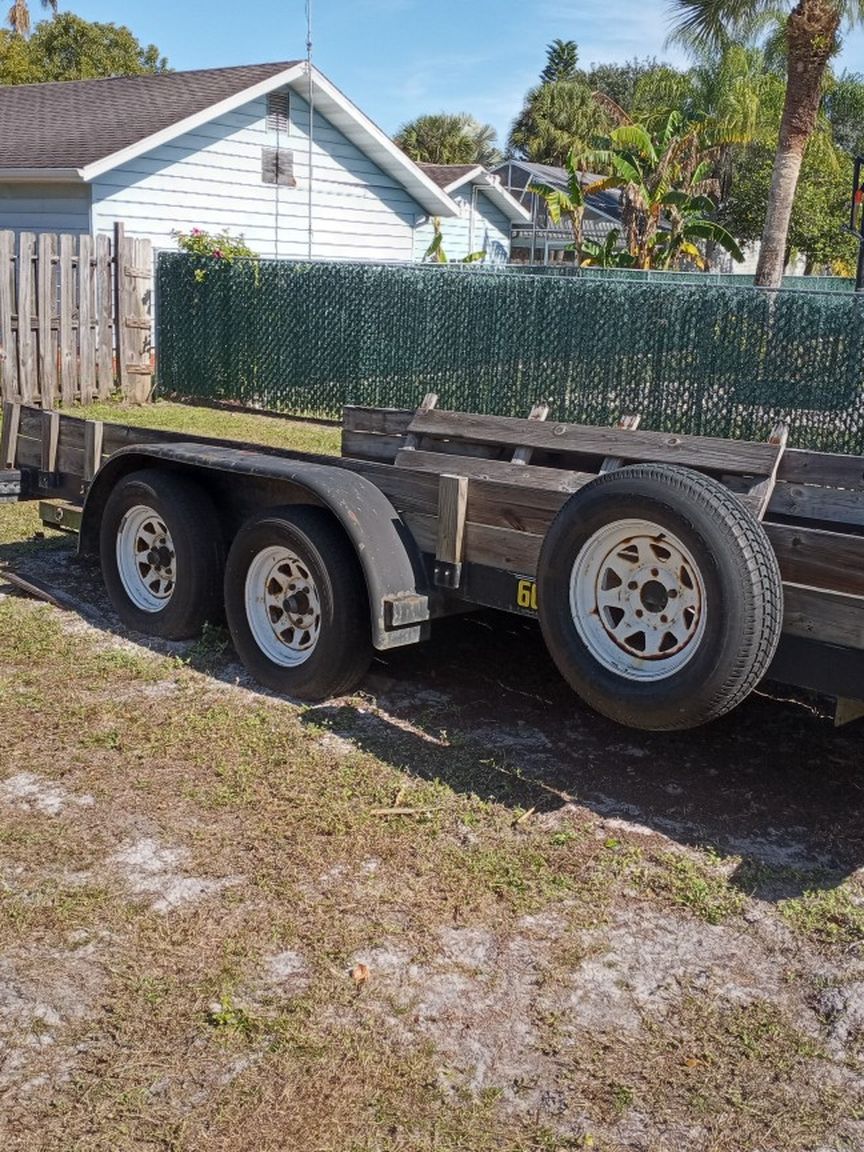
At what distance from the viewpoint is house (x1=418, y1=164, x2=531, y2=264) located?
26.9 metres

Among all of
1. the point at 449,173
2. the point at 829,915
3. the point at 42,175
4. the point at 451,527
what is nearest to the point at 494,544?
the point at 451,527

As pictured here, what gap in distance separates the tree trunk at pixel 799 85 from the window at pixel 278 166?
25.1ft

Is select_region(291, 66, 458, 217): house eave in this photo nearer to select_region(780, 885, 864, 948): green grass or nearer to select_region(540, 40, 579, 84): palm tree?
select_region(780, 885, 864, 948): green grass

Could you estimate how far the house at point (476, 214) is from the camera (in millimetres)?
26850

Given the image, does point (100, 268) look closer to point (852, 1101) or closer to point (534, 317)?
point (534, 317)

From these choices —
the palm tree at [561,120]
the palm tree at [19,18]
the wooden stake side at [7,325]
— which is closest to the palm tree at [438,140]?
the palm tree at [561,120]

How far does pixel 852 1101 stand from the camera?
9.52 ft

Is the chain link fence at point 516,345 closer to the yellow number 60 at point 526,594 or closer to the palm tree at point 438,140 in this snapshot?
the yellow number 60 at point 526,594

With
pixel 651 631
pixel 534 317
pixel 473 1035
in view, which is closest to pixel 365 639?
pixel 651 631

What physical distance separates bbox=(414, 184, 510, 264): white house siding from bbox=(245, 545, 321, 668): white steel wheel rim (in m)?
20.2

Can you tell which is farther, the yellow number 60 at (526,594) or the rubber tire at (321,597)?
the rubber tire at (321,597)

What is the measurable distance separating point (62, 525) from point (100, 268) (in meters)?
9.31

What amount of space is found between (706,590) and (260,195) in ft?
57.8

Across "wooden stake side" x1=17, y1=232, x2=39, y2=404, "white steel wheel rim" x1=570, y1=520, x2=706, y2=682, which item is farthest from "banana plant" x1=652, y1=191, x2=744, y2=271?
"white steel wheel rim" x1=570, y1=520, x2=706, y2=682
